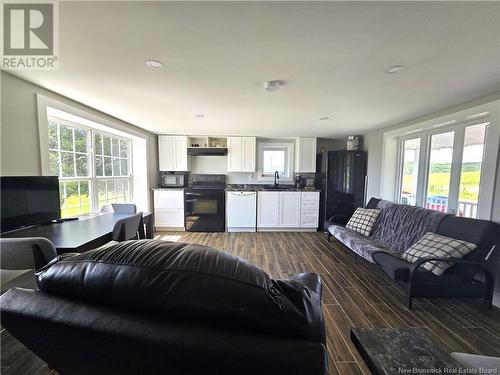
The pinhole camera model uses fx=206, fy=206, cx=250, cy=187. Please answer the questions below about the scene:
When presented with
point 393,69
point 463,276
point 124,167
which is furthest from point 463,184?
point 124,167

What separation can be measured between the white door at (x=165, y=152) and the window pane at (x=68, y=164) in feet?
6.50

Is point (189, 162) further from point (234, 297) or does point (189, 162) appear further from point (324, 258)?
point (234, 297)

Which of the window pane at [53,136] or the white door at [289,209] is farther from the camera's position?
the white door at [289,209]

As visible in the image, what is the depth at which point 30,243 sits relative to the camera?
1.27m

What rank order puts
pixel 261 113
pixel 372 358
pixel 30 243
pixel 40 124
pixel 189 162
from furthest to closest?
pixel 189 162
pixel 261 113
pixel 40 124
pixel 30 243
pixel 372 358

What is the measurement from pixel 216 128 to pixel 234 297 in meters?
3.71

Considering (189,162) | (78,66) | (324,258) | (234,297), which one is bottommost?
(324,258)

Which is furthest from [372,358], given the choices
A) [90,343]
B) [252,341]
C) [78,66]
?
[78,66]

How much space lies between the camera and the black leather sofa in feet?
1.72

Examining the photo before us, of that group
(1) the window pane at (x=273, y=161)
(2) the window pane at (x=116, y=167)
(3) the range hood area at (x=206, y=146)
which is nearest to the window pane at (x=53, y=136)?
(2) the window pane at (x=116, y=167)

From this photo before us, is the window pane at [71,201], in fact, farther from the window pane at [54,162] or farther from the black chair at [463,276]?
the black chair at [463,276]

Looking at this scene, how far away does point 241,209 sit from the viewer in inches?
175

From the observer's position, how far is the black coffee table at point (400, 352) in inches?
26.4

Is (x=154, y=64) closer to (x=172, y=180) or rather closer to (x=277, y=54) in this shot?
(x=277, y=54)
